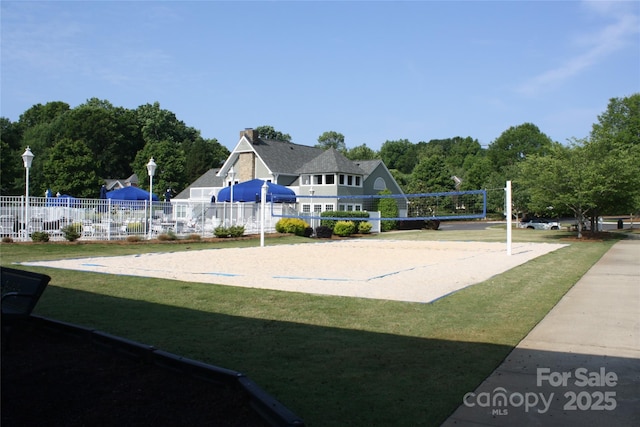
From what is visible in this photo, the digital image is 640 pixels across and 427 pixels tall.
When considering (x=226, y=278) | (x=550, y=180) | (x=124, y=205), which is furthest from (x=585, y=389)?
(x=550, y=180)

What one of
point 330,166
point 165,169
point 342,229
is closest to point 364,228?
point 342,229

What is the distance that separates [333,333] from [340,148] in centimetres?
10119

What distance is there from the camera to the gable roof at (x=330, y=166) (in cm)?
4128

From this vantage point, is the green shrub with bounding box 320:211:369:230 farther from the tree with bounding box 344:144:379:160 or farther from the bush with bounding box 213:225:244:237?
the tree with bounding box 344:144:379:160

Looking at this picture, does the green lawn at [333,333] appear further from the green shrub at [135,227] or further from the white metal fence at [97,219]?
the green shrub at [135,227]

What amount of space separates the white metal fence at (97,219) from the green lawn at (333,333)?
34.9 feet

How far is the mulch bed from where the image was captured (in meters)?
3.57

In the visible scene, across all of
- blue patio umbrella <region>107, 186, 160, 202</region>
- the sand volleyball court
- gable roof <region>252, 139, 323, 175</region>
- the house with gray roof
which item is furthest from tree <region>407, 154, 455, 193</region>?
the sand volleyball court

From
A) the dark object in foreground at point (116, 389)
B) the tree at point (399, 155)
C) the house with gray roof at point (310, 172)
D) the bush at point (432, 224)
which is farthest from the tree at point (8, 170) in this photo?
the tree at point (399, 155)

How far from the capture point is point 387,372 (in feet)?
15.3

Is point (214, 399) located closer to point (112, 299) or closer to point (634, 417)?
point (634, 417)

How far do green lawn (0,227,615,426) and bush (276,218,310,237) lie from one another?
1914 centimetres

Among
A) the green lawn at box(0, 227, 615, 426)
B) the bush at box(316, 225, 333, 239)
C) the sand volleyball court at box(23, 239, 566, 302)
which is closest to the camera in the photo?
the green lawn at box(0, 227, 615, 426)

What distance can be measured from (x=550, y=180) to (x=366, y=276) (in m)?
20.0
